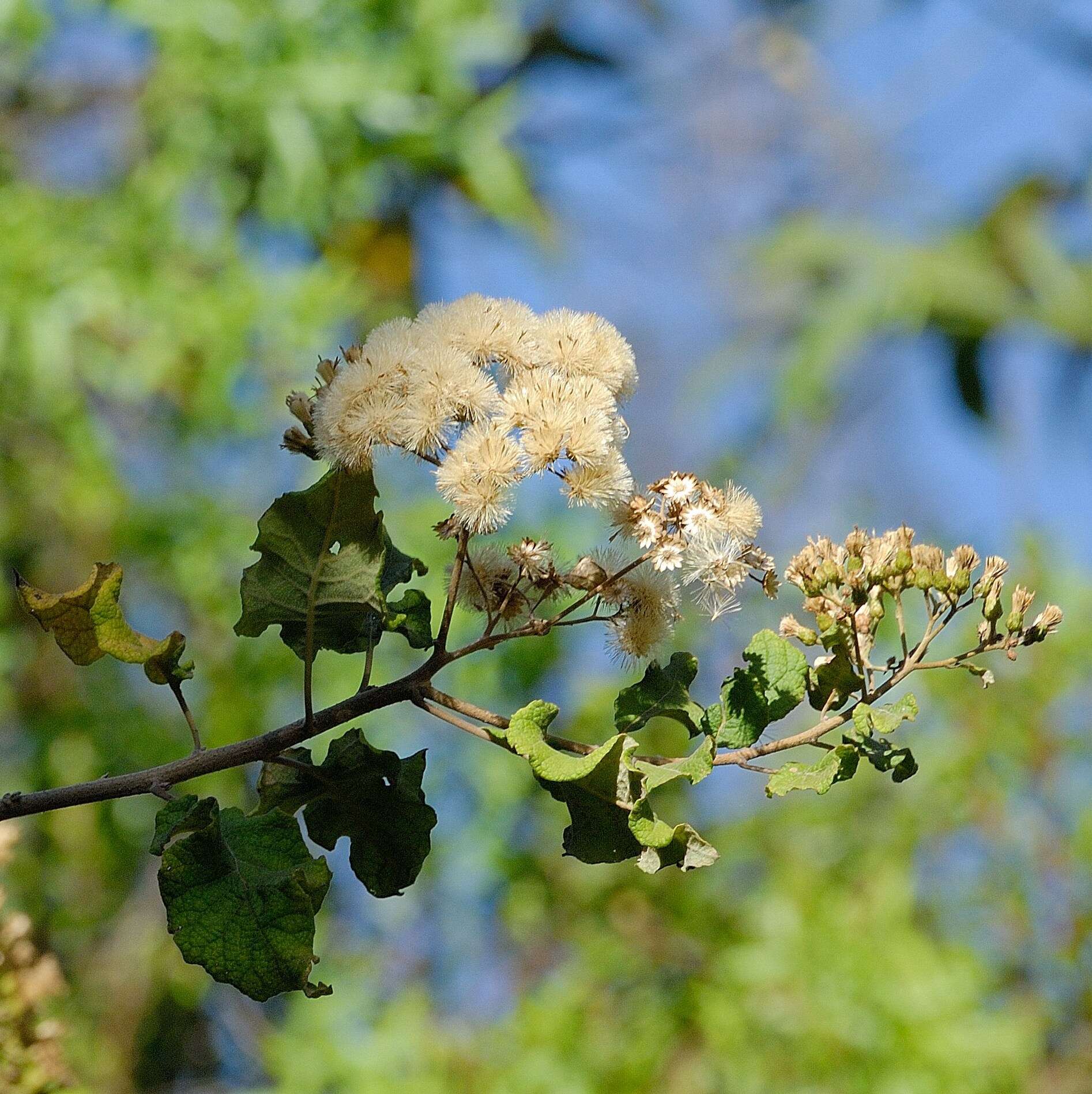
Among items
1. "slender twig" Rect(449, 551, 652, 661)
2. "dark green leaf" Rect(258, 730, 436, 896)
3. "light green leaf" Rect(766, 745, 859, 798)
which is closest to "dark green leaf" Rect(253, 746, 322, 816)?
"dark green leaf" Rect(258, 730, 436, 896)

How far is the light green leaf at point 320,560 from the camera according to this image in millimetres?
625

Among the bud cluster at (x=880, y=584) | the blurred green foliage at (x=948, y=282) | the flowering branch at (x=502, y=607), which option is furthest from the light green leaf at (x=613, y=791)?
the blurred green foliage at (x=948, y=282)

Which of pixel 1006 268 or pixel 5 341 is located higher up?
pixel 1006 268

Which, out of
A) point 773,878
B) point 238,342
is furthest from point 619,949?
point 238,342

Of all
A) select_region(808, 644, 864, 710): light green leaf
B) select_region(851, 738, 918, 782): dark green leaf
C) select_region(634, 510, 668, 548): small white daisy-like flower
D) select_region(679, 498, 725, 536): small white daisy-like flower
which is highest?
select_region(679, 498, 725, 536): small white daisy-like flower

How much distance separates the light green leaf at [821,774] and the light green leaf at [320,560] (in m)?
0.20

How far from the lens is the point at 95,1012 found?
3039 mm

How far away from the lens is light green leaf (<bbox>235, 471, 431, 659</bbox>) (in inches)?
24.6

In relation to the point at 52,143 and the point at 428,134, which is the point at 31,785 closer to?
the point at 428,134

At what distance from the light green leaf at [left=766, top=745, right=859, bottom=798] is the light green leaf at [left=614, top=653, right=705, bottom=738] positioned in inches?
2.5

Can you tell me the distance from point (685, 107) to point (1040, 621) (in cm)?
478

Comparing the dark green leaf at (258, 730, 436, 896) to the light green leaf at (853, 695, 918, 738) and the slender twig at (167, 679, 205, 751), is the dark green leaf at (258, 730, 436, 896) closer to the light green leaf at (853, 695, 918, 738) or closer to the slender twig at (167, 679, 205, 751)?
the slender twig at (167, 679, 205, 751)

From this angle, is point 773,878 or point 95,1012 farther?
point 95,1012

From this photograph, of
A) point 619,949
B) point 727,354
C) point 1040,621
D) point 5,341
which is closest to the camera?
point 1040,621
